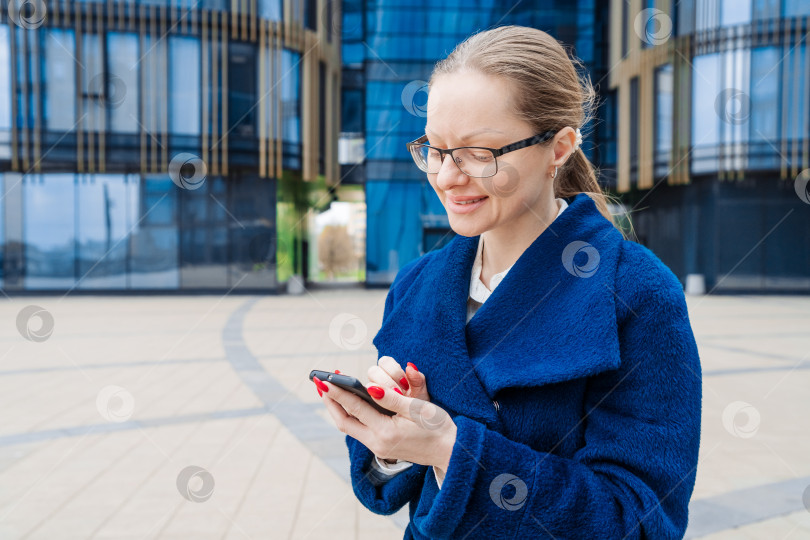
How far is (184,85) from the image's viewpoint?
1923cm

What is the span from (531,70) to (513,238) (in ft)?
1.25

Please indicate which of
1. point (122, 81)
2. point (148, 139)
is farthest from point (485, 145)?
point (122, 81)

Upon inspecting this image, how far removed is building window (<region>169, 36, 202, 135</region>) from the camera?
1909 centimetres

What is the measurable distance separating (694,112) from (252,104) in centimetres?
1438

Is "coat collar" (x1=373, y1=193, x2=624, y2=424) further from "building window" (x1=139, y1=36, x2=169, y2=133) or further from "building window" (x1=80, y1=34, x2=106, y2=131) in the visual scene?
"building window" (x1=80, y1=34, x2=106, y2=131)

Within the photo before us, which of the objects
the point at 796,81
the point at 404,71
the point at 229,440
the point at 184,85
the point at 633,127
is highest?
the point at 404,71

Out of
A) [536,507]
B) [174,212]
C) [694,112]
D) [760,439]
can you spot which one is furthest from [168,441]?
[694,112]

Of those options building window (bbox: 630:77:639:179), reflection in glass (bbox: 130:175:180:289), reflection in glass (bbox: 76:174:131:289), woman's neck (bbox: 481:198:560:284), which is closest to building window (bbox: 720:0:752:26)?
building window (bbox: 630:77:639:179)

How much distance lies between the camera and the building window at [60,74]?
18578mm

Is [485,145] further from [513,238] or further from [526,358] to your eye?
[526,358]

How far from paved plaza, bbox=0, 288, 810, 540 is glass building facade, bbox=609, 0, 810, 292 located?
35.9ft

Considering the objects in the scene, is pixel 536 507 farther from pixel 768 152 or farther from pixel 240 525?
pixel 768 152

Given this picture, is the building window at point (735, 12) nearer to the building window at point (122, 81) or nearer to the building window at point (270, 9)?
the building window at point (270, 9)

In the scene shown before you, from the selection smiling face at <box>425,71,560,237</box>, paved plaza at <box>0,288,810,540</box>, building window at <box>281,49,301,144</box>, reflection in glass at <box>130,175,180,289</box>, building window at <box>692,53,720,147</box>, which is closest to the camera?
smiling face at <box>425,71,560,237</box>
